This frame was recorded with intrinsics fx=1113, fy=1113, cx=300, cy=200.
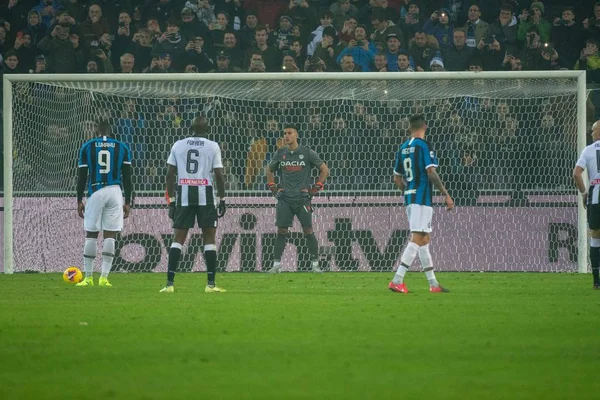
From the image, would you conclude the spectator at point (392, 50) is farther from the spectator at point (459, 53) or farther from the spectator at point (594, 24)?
the spectator at point (594, 24)

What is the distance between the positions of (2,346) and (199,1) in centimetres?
1571

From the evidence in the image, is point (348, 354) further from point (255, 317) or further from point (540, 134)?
point (540, 134)

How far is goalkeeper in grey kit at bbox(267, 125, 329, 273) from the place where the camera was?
18.2 m

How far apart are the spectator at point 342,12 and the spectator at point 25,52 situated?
19.6 ft

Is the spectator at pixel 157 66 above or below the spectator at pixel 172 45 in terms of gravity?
below

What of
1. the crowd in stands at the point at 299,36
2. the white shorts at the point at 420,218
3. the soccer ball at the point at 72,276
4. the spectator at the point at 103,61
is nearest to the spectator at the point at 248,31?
the crowd in stands at the point at 299,36

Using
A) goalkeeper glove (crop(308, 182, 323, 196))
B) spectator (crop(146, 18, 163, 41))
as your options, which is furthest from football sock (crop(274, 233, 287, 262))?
spectator (crop(146, 18, 163, 41))

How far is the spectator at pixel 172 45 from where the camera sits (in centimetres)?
2122

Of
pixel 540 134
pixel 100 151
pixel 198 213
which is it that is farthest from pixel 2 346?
pixel 540 134

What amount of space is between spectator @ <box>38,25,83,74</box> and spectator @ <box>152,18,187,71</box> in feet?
4.90

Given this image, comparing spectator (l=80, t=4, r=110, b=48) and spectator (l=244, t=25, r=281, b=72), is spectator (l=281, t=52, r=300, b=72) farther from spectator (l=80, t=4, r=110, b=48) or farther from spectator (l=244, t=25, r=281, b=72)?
spectator (l=80, t=4, r=110, b=48)

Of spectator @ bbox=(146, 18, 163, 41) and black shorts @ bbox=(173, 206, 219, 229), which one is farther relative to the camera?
spectator @ bbox=(146, 18, 163, 41)

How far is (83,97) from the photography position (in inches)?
760

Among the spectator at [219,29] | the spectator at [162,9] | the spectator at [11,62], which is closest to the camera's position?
the spectator at [11,62]
